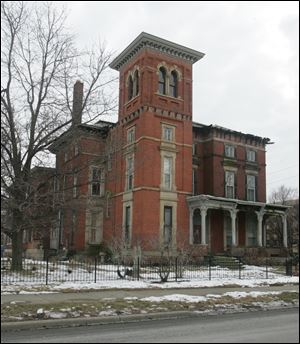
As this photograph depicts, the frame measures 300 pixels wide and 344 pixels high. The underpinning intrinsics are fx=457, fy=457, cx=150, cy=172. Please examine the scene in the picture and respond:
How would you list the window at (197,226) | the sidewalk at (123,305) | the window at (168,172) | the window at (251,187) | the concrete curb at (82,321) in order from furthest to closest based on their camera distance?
1. the window at (251,187)
2. the window at (197,226)
3. the window at (168,172)
4. the sidewalk at (123,305)
5. the concrete curb at (82,321)

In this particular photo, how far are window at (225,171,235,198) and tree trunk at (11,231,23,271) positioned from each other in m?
21.9

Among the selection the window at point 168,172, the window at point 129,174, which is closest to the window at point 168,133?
the window at point 168,172

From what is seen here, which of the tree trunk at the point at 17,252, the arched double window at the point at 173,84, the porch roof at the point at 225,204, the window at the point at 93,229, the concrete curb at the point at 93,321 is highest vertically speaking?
the arched double window at the point at 173,84

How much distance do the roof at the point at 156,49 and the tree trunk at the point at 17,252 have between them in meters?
18.9

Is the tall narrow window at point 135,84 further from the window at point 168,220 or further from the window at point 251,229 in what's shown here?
the window at point 251,229

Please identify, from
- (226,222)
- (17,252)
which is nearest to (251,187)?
(226,222)

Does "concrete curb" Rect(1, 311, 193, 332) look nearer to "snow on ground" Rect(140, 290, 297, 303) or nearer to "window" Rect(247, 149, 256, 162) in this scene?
"snow on ground" Rect(140, 290, 297, 303)

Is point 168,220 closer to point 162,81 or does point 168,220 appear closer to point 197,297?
point 162,81

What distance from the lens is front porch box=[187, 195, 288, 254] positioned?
35062 mm

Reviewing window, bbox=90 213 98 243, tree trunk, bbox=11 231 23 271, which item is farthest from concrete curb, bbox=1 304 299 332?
window, bbox=90 213 98 243

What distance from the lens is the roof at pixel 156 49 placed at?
3503cm

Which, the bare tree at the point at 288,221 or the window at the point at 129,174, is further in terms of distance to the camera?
the bare tree at the point at 288,221

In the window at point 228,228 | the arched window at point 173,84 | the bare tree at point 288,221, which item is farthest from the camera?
the bare tree at point 288,221

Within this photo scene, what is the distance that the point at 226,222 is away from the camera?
3894 centimetres
